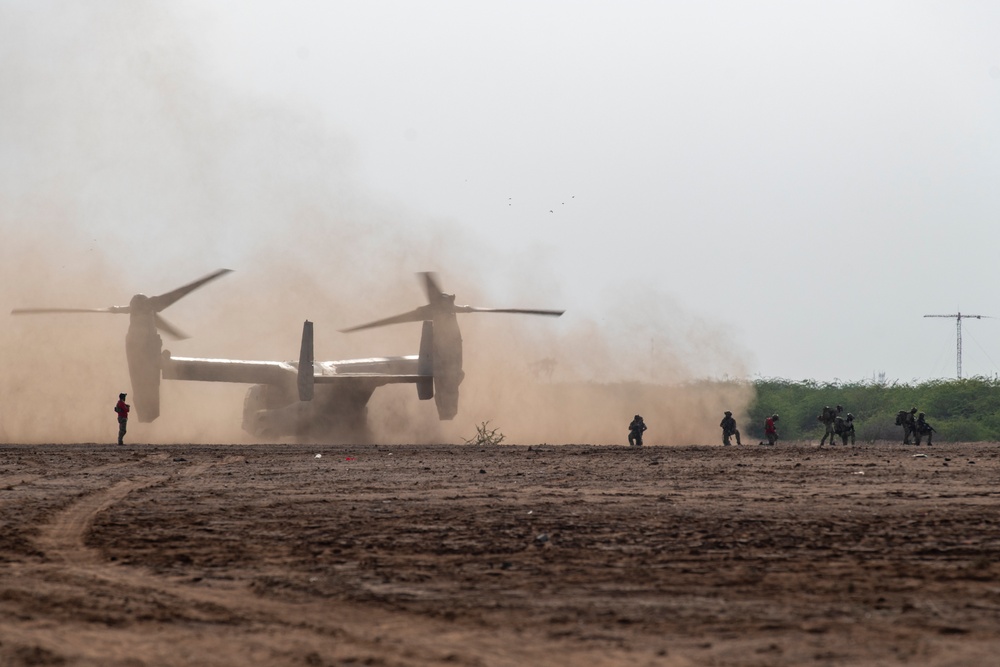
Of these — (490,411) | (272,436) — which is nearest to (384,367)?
(272,436)

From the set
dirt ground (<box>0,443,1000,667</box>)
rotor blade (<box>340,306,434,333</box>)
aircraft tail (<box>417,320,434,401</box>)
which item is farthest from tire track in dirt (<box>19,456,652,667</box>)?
rotor blade (<box>340,306,434,333</box>)

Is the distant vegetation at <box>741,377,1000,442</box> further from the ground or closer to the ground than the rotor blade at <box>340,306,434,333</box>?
closer to the ground

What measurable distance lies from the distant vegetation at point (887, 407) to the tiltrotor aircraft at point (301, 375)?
19700 mm

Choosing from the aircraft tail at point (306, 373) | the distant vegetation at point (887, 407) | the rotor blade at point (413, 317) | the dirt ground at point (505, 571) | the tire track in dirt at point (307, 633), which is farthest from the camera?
the distant vegetation at point (887, 407)

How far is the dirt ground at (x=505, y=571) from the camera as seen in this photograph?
8.61 metres

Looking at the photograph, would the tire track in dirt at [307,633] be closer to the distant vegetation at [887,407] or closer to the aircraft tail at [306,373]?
the aircraft tail at [306,373]

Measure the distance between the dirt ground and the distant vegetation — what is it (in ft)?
112

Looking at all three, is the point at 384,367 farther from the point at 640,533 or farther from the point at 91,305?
the point at 640,533

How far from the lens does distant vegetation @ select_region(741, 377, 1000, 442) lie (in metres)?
54.1

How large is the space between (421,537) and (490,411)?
3846 centimetres

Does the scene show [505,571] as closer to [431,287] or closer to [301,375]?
[301,375]

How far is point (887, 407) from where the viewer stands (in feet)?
207

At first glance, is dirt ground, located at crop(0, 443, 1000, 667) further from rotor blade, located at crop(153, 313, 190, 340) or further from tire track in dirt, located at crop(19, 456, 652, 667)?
rotor blade, located at crop(153, 313, 190, 340)

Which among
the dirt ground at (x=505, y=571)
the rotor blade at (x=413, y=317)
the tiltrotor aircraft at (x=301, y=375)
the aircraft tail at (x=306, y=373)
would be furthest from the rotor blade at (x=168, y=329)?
the dirt ground at (x=505, y=571)
